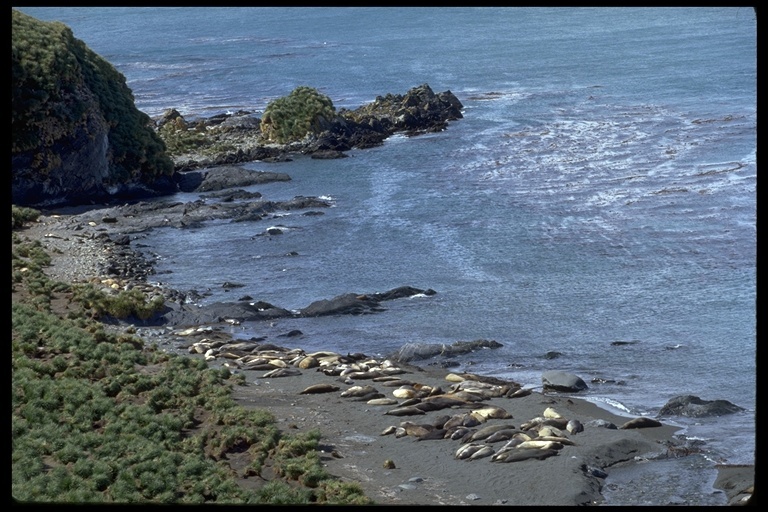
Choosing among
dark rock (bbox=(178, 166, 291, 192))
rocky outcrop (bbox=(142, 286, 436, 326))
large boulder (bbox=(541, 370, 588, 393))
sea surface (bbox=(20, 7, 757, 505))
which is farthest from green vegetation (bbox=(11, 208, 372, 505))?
dark rock (bbox=(178, 166, 291, 192))

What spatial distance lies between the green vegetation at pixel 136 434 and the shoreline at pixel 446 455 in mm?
839

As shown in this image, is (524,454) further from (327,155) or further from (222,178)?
(327,155)

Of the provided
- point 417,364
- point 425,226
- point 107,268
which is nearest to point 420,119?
point 425,226

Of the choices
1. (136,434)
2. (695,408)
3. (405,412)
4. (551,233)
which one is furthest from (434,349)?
(551,233)

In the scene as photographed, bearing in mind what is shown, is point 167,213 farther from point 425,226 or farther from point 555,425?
point 555,425

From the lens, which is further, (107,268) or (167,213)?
(167,213)

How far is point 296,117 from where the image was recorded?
211ft

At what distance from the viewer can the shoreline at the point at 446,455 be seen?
1617 centimetres

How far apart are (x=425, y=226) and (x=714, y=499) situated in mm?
29062

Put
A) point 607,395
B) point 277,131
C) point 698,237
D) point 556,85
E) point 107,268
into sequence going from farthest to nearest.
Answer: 1. point 556,85
2. point 277,131
3. point 698,237
4. point 107,268
5. point 607,395

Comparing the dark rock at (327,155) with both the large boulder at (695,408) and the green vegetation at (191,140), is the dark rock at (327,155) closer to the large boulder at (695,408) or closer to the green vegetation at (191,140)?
the green vegetation at (191,140)

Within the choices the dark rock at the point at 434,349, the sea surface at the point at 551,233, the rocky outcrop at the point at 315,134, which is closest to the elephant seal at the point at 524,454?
the sea surface at the point at 551,233

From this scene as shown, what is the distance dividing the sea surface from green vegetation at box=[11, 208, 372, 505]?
5.83m

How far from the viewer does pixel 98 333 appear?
25.0 metres
